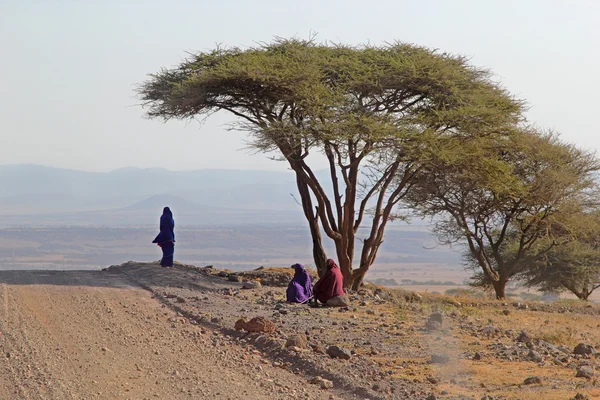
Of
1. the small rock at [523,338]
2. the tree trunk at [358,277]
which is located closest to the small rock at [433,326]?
the small rock at [523,338]

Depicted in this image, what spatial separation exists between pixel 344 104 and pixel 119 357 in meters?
11.5

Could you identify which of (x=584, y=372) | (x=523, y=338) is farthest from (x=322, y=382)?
(x=523, y=338)

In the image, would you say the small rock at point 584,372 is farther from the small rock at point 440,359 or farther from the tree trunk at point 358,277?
the tree trunk at point 358,277

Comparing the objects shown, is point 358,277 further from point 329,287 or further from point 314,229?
point 329,287

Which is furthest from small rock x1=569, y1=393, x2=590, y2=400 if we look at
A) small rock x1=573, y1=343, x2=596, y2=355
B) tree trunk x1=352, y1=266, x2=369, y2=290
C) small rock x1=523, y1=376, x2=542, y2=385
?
tree trunk x1=352, y1=266, x2=369, y2=290

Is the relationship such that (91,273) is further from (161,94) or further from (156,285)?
(161,94)

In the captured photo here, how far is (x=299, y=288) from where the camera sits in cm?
1686

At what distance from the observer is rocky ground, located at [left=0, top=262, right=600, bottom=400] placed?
30.5 feet

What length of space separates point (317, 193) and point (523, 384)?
11381 mm

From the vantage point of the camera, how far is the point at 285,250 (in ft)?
449

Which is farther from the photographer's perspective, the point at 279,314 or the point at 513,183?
the point at 513,183

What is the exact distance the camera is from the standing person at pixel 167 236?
824 inches

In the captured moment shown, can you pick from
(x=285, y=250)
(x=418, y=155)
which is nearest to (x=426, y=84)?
(x=418, y=155)

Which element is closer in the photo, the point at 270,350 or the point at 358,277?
the point at 270,350
